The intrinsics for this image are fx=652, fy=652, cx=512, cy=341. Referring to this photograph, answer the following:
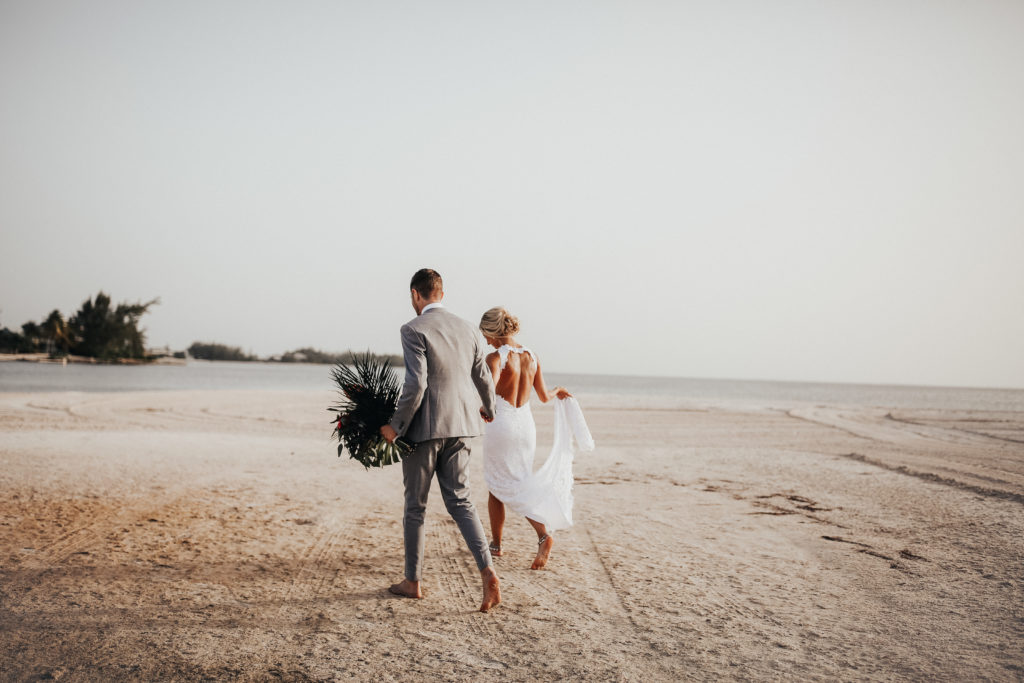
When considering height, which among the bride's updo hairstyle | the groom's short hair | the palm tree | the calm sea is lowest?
the calm sea

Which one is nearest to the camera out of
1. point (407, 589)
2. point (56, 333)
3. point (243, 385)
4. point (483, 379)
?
point (407, 589)

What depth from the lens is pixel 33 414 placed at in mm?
16797

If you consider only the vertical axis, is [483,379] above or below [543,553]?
above

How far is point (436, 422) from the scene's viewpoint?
4.25 m

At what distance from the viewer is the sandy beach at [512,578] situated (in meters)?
3.46

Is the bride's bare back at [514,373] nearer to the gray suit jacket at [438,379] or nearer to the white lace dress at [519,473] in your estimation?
the white lace dress at [519,473]

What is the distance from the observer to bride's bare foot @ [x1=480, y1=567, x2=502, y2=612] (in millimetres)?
4209

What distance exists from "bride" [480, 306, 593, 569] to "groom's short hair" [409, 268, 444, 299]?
0.90m

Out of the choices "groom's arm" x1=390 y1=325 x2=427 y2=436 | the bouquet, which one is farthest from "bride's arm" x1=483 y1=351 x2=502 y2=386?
"groom's arm" x1=390 y1=325 x2=427 y2=436

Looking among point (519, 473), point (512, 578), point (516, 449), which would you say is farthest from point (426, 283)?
point (512, 578)

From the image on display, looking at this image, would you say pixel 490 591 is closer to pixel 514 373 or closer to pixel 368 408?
pixel 368 408

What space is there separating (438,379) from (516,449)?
1.31 metres

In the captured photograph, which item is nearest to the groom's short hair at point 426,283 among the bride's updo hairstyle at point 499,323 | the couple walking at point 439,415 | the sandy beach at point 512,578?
the couple walking at point 439,415

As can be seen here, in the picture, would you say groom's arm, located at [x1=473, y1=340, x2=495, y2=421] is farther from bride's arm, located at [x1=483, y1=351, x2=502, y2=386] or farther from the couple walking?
bride's arm, located at [x1=483, y1=351, x2=502, y2=386]
